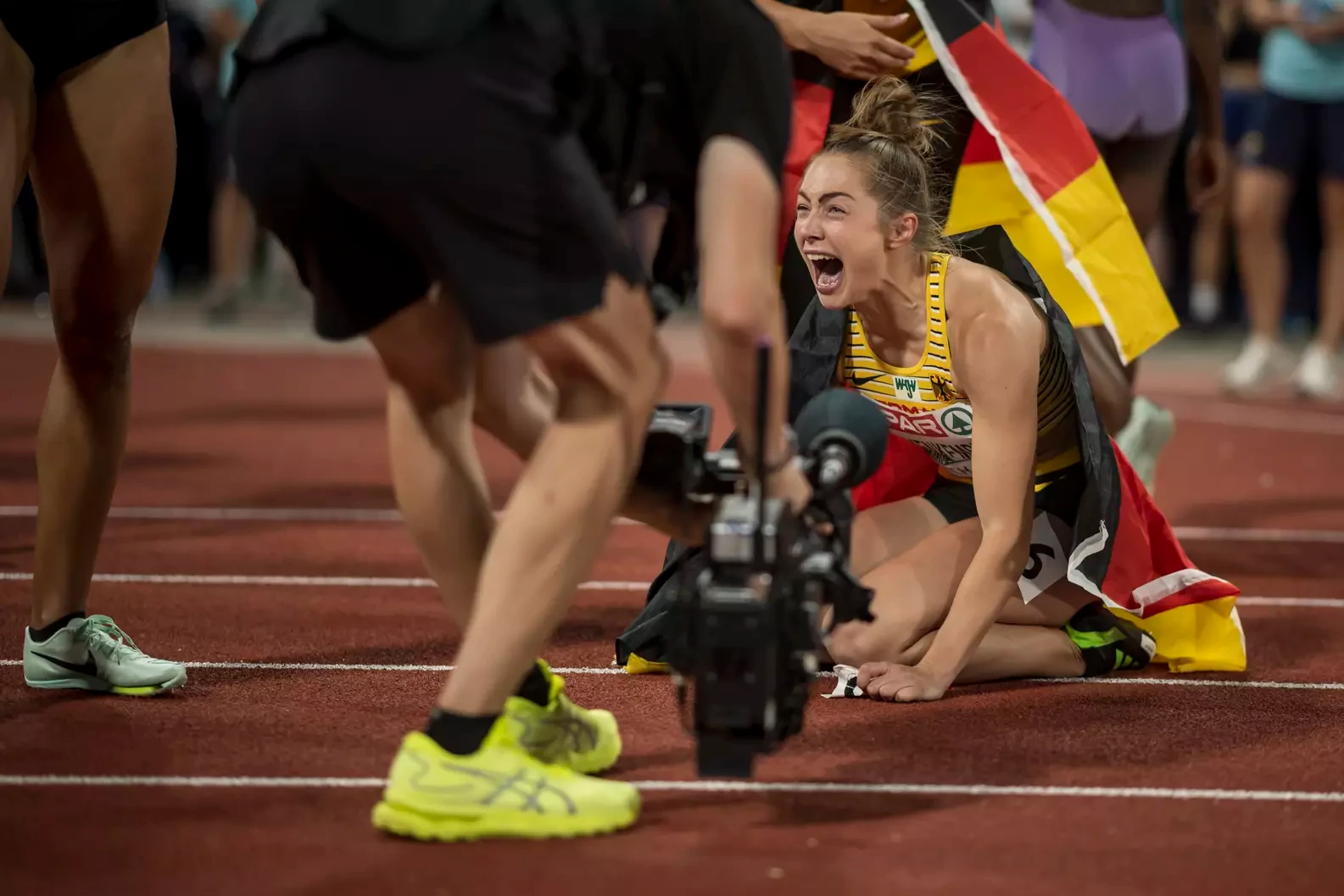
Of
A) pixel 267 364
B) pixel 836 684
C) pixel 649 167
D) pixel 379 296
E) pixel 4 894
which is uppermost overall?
pixel 649 167

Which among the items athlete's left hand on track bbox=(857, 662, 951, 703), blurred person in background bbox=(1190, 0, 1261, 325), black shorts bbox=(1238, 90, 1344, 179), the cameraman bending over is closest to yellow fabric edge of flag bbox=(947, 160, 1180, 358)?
athlete's left hand on track bbox=(857, 662, 951, 703)

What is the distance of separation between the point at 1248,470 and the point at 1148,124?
2.30m

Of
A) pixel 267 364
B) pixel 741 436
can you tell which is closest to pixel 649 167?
pixel 741 436

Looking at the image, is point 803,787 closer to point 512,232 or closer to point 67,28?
point 512,232

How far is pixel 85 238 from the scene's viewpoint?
392 centimetres

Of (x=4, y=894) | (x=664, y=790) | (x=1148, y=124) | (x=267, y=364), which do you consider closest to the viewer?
(x=4, y=894)

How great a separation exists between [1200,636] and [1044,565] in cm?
43

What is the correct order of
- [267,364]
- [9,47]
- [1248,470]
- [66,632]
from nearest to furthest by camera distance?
[9,47], [66,632], [1248,470], [267,364]

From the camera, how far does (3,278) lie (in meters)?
3.73


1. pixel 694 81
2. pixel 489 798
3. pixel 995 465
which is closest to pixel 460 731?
pixel 489 798

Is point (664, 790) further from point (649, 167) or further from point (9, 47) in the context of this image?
point (9, 47)

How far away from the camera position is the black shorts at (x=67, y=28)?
3.69m

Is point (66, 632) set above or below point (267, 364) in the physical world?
above

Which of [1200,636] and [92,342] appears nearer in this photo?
[92,342]
